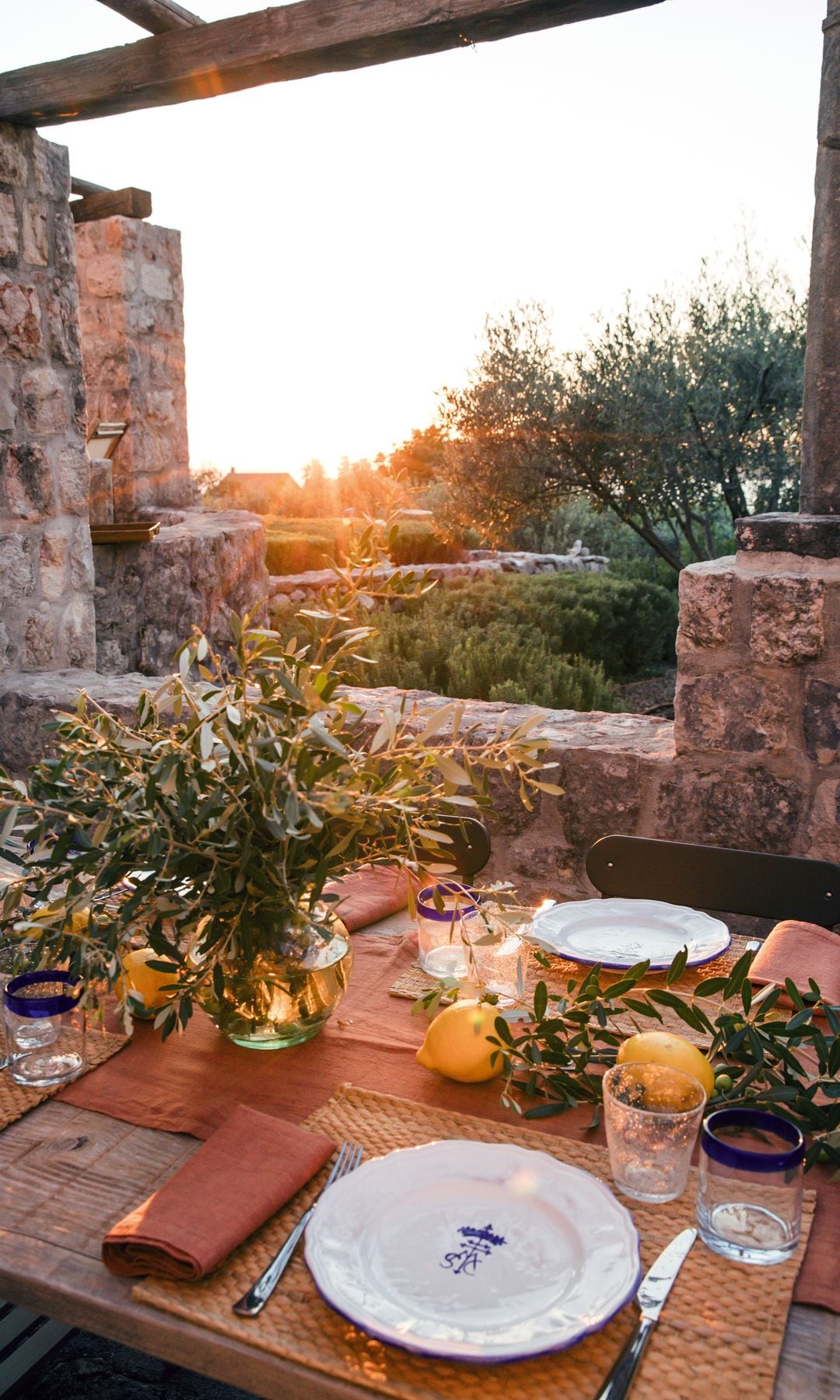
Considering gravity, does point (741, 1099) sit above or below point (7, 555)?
below

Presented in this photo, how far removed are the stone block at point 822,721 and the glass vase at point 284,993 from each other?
4.41ft

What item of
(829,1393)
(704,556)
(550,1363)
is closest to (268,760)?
(550,1363)

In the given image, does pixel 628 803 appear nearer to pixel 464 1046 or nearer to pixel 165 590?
pixel 464 1046

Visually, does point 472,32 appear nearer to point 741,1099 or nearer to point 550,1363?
point 741,1099

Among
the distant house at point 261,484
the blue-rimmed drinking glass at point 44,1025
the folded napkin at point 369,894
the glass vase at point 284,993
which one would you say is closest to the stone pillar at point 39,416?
the folded napkin at point 369,894

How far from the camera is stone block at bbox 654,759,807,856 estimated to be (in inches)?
90.0

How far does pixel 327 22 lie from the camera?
242 cm

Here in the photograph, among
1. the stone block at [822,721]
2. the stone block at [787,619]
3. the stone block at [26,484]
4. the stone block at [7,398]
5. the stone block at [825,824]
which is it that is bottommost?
the stone block at [825,824]

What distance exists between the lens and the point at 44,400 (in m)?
3.19

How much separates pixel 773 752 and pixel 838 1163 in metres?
1.37

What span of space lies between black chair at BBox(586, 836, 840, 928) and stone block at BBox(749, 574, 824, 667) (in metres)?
0.53

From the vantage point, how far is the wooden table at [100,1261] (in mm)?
799

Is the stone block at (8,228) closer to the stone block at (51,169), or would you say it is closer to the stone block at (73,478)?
the stone block at (51,169)

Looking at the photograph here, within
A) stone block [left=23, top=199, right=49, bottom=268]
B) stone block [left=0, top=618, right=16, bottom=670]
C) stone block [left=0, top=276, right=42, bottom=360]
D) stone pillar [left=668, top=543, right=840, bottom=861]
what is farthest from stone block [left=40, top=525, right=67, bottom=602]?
stone pillar [left=668, top=543, right=840, bottom=861]
